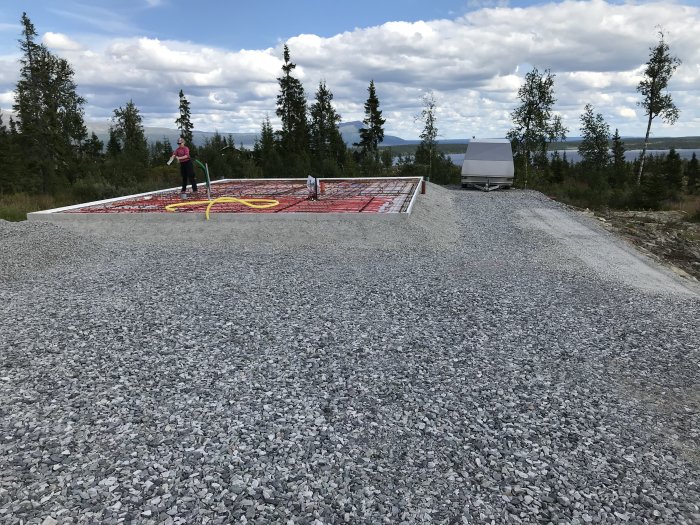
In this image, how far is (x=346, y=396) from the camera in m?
4.58

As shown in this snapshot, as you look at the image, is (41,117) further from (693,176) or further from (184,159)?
(693,176)

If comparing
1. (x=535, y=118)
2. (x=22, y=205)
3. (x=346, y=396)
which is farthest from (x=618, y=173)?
(x=22, y=205)

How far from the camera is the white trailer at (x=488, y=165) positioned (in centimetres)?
2273

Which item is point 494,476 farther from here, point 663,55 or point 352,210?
point 663,55

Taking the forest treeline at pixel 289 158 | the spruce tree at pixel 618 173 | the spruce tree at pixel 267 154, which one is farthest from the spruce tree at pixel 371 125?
the spruce tree at pixel 618 173

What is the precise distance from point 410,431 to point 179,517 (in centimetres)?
194

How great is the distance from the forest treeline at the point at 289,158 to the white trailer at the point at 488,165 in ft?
14.1

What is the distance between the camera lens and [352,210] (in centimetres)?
1322

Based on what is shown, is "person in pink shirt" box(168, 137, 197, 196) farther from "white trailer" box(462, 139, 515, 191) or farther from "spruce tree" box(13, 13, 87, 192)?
"spruce tree" box(13, 13, 87, 192)

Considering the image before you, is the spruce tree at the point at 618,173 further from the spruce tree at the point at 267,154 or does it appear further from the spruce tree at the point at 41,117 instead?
the spruce tree at the point at 41,117

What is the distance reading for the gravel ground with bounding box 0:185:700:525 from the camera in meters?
3.27

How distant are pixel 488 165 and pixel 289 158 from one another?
15.8 metres

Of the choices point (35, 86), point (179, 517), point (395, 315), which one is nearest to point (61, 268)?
point (395, 315)

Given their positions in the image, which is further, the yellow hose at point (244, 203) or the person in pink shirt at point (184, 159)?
the person in pink shirt at point (184, 159)
